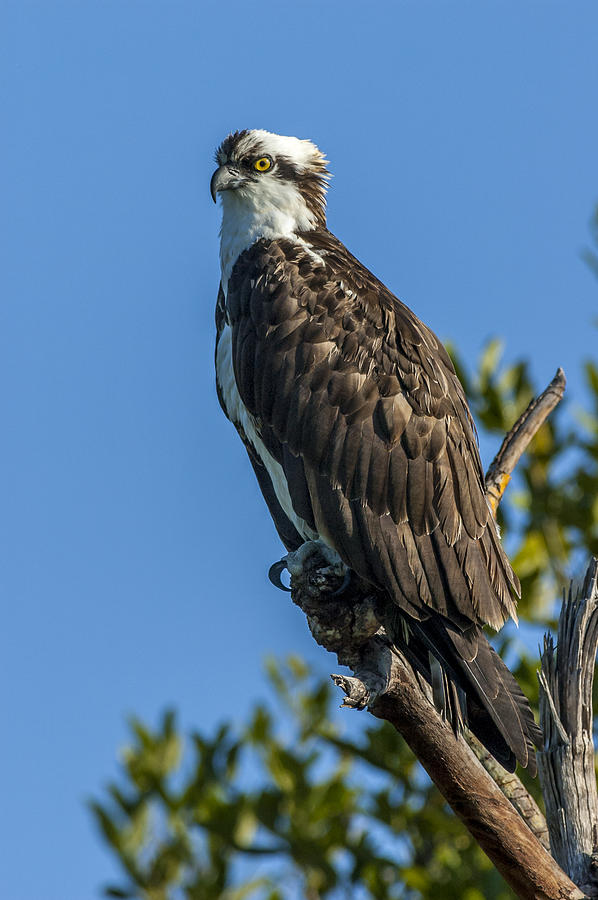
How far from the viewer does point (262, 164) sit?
6.46m

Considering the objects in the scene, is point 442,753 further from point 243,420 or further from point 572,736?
point 243,420

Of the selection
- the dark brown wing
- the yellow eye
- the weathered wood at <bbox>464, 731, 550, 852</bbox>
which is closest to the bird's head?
the yellow eye

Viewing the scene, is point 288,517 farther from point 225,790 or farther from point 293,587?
point 225,790

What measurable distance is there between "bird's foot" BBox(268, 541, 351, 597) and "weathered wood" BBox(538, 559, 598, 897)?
3.13ft

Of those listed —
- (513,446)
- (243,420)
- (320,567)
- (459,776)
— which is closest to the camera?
(459,776)

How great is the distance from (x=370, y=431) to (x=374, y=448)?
0.28 feet

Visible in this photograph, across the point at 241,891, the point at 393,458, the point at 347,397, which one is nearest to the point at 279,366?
the point at 347,397

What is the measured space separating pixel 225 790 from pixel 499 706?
2852 mm

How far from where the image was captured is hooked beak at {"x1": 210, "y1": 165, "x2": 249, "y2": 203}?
6309 mm

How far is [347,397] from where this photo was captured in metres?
5.45

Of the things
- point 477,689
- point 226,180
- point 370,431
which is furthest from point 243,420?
point 477,689

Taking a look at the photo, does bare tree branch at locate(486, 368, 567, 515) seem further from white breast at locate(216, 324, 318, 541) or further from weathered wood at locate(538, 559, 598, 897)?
weathered wood at locate(538, 559, 598, 897)

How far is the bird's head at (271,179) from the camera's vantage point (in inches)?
248

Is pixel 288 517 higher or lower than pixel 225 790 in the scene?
higher
